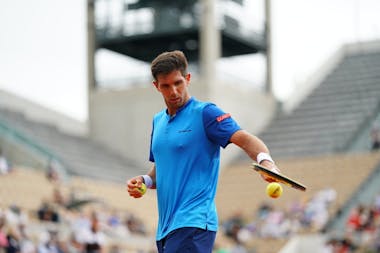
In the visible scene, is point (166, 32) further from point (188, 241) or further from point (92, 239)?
point (188, 241)

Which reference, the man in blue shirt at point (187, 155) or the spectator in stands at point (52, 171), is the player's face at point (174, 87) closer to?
the man in blue shirt at point (187, 155)

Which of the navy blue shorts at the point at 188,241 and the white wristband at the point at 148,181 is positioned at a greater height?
the white wristband at the point at 148,181

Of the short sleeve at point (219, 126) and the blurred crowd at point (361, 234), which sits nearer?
the short sleeve at point (219, 126)

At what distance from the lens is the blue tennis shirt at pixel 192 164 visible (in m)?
5.78

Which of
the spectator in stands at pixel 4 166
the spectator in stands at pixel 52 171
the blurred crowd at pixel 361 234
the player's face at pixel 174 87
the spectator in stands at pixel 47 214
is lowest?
the blurred crowd at pixel 361 234

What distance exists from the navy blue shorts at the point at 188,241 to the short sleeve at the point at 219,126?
50 centimetres

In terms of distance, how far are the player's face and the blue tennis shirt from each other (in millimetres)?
66

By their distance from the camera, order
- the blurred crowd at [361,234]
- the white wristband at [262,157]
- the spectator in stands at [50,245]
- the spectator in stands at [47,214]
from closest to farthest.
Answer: the white wristband at [262,157]
the spectator in stands at [50,245]
the spectator in stands at [47,214]
the blurred crowd at [361,234]

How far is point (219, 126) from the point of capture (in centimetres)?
576

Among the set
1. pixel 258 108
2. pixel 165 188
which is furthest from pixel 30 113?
pixel 165 188

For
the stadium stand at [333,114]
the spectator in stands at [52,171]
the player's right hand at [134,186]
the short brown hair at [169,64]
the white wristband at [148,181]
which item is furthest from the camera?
the stadium stand at [333,114]

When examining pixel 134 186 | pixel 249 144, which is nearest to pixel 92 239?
pixel 134 186

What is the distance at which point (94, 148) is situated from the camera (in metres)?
31.3

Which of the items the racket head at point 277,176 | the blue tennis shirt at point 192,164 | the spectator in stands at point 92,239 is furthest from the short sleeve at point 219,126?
the spectator in stands at point 92,239
